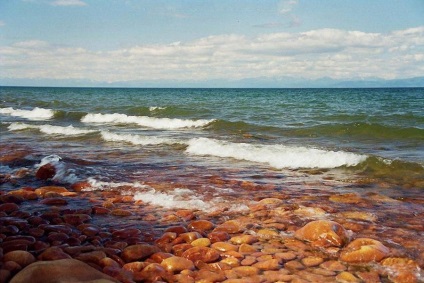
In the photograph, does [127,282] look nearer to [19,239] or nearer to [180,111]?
[19,239]

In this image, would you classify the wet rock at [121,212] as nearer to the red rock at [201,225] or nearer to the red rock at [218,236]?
the red rock at [201,225]

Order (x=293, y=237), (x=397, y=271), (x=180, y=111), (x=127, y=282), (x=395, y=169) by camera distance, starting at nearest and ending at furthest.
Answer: (x=127, y=282), (x=397, y=271), (x=293, y=237), (x=395, y=169), (x=180, y=111)

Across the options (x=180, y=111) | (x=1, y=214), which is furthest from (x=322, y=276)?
(x=180, y=111)

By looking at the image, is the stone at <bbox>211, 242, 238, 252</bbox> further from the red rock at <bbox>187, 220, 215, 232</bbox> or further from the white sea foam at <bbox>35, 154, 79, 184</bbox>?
the white sea foam at <bbox>35, 154, 79, 184</bbox>

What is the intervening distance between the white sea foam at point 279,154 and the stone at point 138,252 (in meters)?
5.93

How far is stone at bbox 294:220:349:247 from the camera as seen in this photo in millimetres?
4641

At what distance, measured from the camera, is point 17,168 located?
952cm

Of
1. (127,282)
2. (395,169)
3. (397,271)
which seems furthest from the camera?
(395,169)

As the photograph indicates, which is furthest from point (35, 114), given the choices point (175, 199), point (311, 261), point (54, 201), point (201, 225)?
point (311, 261)

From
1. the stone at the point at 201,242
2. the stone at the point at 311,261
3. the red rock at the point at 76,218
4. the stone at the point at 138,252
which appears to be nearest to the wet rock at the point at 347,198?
the stone at the point at 311,261

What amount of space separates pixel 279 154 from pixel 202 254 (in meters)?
7.10

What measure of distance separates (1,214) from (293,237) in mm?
4048

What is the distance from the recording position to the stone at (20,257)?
3.76 m

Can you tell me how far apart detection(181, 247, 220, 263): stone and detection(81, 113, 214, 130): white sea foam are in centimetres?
1580
